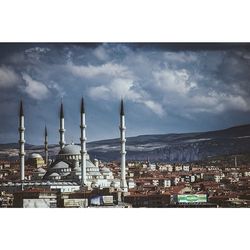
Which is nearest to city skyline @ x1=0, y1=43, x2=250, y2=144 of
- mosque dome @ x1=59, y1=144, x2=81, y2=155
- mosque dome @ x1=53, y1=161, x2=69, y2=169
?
mosque dome @ x1=59, y1=144, x2=81, y2=155

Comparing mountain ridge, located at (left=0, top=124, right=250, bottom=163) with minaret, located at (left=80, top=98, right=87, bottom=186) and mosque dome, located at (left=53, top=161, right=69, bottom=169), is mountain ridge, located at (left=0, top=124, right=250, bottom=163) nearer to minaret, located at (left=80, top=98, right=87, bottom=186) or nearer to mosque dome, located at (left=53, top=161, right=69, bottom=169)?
minaret, located at (left=80, top=98, right=87, bottom=186)

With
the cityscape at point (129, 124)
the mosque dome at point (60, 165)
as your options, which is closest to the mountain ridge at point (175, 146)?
the cityscape at point (129, 124)

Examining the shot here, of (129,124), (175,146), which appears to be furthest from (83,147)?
(175,146)

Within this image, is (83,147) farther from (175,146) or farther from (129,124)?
(175,146)

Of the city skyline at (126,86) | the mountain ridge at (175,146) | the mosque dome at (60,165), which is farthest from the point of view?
the mosque dome at (60,165)

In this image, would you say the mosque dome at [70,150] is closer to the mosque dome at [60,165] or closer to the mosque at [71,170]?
the mosque at [71,170]
